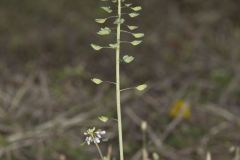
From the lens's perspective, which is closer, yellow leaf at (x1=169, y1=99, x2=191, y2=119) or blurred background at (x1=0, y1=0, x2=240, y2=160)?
blurred background at (x1=0, y1=0, x2=240, y2=160)

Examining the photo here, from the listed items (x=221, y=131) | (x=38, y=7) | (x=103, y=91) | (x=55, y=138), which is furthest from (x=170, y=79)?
(x=38, y=7)

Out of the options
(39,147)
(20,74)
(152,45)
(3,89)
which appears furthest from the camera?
(152,45)

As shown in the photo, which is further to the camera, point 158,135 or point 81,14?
point 81,14

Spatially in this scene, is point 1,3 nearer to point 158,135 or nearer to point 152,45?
point 152,45

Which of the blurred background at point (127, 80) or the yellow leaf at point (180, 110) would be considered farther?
the yellow leaf at point (180, 110)

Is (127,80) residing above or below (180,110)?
below

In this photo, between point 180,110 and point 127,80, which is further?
point 127,80

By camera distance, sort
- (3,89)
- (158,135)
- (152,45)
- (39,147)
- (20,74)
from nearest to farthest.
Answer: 1. (39,147)
2. (158,135)
3. (3,89)
4. (20,74)
5. (152,45)
